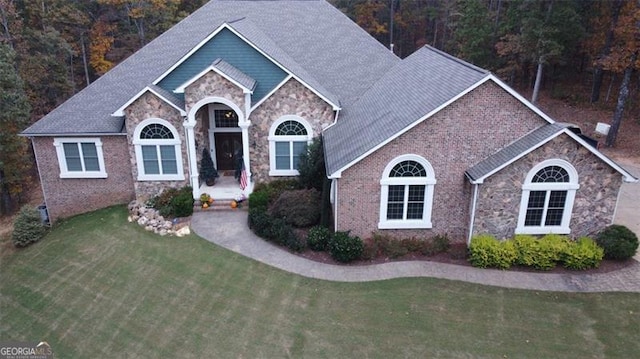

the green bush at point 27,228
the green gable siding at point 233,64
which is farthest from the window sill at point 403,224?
the green bush at point 27,228


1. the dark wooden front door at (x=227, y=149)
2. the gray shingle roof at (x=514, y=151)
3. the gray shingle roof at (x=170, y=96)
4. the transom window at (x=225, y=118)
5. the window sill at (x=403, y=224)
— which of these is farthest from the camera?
the dark wooden front door at (x=227, y=149)

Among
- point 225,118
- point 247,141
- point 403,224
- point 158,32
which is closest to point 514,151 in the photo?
point 403,224

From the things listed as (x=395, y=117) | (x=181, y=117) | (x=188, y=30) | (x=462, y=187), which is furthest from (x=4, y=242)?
(x=462, y=187)

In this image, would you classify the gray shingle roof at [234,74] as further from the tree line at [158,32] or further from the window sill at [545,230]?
the tree line at [158,32]

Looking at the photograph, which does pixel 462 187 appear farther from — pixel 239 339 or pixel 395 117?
pixel 239 339

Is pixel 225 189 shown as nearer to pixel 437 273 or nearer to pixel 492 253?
pixel 437 273

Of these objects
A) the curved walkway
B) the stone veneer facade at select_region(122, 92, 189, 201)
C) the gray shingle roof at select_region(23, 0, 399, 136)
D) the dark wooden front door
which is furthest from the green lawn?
the gray shingle roof at select_region(23, 0, 399, 136)
